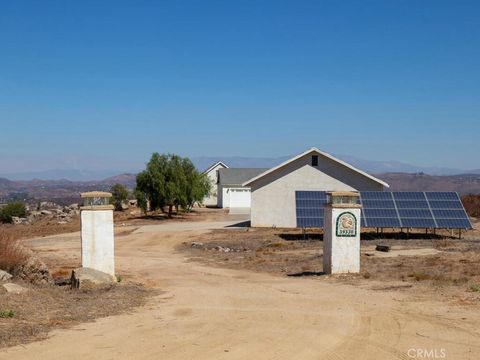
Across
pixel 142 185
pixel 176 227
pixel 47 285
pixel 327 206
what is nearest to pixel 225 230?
pixel 176 227

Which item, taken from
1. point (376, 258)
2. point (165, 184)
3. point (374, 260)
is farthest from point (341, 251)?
point (165, 184)

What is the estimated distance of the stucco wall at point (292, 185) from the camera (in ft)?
127

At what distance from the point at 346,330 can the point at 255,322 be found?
1.59 m

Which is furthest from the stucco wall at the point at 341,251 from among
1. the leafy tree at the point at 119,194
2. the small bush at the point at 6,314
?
the leafy tree at the point at 119,194

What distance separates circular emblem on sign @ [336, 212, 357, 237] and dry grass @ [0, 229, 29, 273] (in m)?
8.75

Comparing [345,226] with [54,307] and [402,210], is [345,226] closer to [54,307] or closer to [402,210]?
[54,307]

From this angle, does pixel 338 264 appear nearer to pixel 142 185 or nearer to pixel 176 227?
pixel 176 227

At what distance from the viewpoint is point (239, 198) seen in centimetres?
6619

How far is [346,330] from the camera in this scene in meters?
9.52

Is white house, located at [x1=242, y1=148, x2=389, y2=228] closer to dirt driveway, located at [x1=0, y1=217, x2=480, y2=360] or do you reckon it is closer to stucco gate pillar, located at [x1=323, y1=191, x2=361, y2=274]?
stucco gate pillar, located at [x1=323, y1=191, x2=361, y2=274]

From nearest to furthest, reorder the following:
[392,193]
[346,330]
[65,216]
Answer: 1. [346,330]
2. [392,193]
3. [65,216]

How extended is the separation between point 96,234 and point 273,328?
7.69 metres

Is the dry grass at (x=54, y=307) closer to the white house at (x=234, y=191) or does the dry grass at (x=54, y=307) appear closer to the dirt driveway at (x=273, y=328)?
the dirt driveway at (x=273, y=328)

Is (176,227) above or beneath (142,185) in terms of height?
beneath
